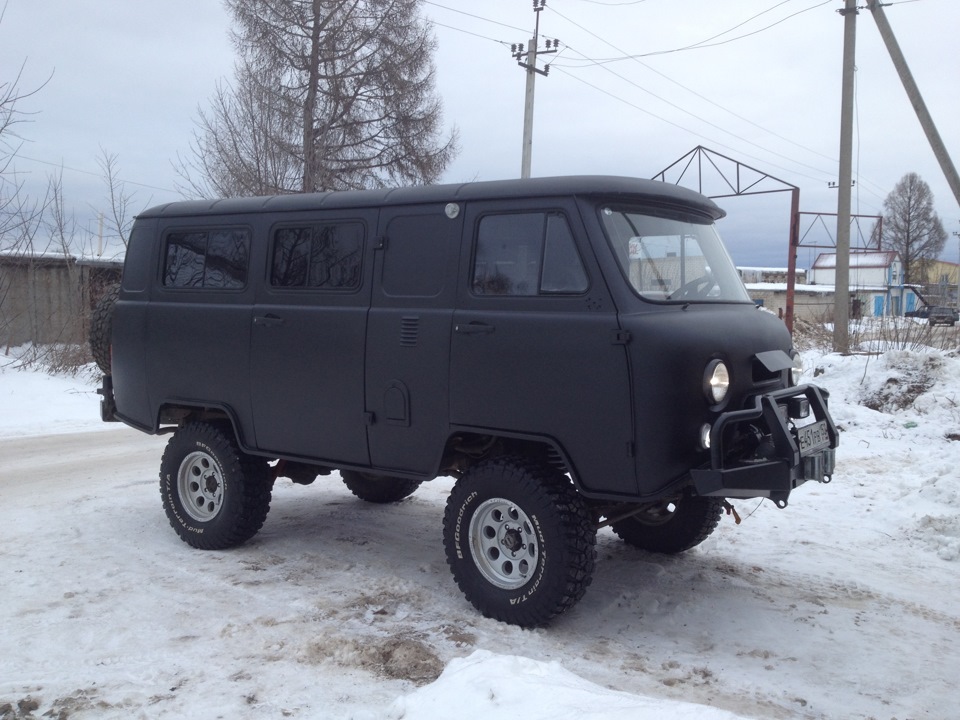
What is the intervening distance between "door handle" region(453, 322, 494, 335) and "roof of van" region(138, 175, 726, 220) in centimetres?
76

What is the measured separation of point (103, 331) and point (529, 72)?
722 inches

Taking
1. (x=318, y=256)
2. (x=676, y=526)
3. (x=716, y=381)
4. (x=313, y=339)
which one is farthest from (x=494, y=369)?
Result: (x=676, y=526)

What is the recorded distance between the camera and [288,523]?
732 centimetres

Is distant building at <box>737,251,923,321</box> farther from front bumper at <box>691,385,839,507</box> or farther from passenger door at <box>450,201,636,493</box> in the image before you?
passenger door at <box>450,201,636,493</box>

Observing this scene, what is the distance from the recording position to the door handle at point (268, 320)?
19.5 feet

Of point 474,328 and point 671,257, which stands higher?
point 671,257

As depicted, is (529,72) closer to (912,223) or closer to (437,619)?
(437,619)

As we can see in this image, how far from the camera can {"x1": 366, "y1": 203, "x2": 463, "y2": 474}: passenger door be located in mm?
5250

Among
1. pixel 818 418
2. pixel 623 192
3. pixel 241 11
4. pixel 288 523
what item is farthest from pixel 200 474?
pixel 241 11

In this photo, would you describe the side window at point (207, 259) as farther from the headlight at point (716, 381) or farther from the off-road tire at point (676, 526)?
the headlight at point (716, 381)

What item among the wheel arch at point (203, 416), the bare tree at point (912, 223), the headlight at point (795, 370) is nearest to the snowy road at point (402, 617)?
the wheel arch at point (203, 416)

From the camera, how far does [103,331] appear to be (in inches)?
288

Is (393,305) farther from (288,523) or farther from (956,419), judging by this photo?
(956,419)

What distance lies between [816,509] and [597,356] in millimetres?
4156
